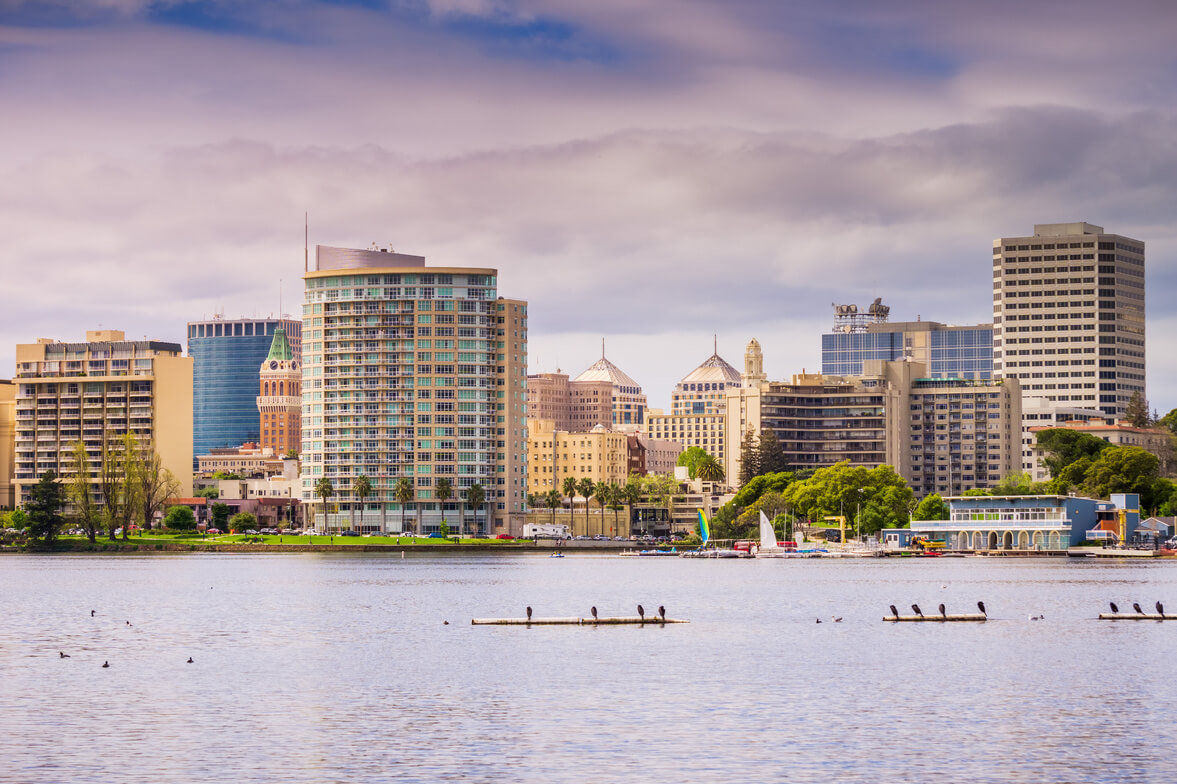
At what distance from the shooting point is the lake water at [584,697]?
2327 inches

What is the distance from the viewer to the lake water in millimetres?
59094

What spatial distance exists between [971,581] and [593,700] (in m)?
118

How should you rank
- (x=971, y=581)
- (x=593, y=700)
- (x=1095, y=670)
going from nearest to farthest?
(x=593, y=700) → (x=1095, y=670) → (x=971, y=581)

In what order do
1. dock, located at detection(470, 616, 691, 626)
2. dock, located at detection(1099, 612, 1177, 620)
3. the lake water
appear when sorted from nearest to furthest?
1. the lake water
2. dock, located at detection(470, 616, 691, 626)
3. dock, located at detection(1099, 612, 1177, 620)

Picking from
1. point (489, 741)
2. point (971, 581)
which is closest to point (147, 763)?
point (489, 741)

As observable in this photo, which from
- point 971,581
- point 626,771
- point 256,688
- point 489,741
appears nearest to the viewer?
point 626,771

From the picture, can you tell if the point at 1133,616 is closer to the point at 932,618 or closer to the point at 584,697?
the point at 932,618

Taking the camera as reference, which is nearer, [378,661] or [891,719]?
[891,719]

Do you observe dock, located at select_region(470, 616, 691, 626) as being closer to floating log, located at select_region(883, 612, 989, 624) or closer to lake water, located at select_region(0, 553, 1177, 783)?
lake water, located at select_region(0, 553, 1177, 783)

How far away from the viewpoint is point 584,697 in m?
75.6

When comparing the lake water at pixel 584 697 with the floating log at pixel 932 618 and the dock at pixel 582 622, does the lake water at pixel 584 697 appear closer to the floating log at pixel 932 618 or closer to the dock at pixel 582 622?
the floating log at pixel 932 618

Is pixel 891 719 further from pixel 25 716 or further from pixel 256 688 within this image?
pixel 25 716

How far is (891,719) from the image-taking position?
2734 inches

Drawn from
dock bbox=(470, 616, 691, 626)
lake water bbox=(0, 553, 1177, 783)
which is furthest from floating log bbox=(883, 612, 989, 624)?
dock bbox=(470, 616, 691, 626)
